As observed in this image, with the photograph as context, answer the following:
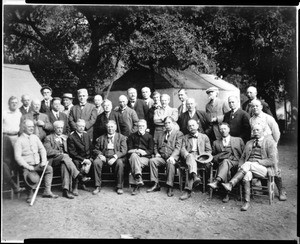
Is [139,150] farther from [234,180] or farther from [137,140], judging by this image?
[234,180]

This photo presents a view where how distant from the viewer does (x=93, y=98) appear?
6.46 metres

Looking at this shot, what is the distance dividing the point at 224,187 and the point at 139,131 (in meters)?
1.75

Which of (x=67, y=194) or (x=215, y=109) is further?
(x=215, y=109)

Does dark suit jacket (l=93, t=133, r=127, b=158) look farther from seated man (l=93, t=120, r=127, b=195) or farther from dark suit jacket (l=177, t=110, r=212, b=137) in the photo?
dark suit jacket (l=177, t=110, r=212, b=137)

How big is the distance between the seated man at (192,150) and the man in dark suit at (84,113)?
1.72 meters

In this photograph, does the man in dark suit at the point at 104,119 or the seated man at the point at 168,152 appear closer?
the seated man at the point at 168,152

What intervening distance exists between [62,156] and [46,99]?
1.15m

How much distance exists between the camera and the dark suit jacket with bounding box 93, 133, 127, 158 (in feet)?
19.7

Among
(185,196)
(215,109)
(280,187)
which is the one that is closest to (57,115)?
(185,196)

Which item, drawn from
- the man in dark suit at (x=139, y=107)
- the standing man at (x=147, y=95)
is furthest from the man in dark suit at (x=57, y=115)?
the standing man at (x=147, y=95)

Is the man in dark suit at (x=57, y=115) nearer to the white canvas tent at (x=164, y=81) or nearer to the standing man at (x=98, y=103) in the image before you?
the standing man at (x=98, y=103)

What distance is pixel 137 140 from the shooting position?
605 cm

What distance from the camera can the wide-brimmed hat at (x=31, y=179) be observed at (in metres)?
5.27

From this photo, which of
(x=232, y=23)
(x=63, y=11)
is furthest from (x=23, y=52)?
(x=232, y=23)
